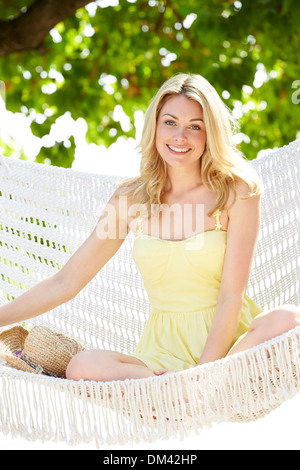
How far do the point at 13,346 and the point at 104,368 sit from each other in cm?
49

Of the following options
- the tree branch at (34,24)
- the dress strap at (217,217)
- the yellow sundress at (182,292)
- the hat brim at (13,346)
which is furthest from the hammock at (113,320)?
the tree branch at (34,24)

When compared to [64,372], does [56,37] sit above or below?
above

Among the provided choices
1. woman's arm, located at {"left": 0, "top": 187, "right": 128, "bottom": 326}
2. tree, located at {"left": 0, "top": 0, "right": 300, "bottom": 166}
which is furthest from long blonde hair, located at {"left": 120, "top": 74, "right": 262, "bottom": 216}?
tree, located at {"left": 0, "top": 0, "right": 300, "bottom": 166}

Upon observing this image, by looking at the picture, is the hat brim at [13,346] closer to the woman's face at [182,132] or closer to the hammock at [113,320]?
the hammock at [113,320]

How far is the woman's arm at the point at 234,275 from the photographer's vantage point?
1899 mm

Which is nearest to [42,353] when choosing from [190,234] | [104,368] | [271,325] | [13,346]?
[13,346]

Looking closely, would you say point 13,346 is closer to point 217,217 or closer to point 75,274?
point 75,274

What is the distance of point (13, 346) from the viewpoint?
86.4 inches

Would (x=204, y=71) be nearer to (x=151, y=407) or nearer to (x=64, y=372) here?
(x=64, y=372)

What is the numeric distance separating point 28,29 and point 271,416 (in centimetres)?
264

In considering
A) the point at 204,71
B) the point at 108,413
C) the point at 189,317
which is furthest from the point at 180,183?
the point at 204,71

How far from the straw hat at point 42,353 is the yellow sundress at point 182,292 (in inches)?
8.7

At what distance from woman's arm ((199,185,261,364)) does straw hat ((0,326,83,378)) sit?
42cm

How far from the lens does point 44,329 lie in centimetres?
211
